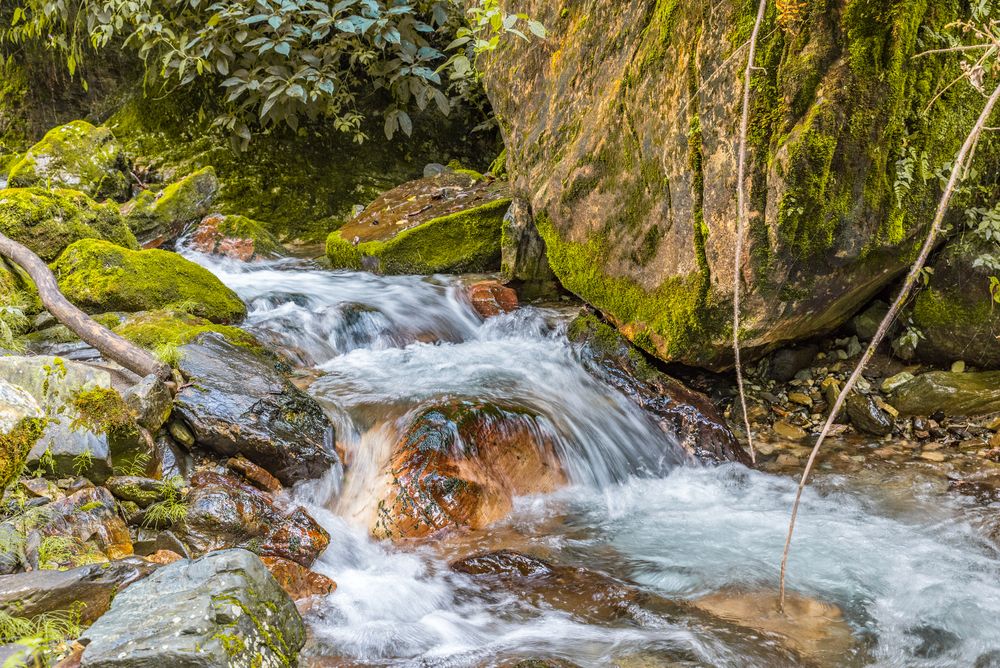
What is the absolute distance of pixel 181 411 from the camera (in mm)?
3703

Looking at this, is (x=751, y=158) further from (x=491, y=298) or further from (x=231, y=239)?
(x=231, y=239)

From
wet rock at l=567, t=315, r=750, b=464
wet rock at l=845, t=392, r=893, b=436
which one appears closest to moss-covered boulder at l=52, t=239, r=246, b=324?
wet rock at l=567, t=315, r=750, b=464

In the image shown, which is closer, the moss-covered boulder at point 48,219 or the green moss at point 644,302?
the green moss at point 644,302

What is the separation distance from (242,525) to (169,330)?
166 cm

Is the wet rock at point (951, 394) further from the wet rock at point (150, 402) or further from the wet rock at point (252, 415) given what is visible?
the wet rock at point (150, 402)

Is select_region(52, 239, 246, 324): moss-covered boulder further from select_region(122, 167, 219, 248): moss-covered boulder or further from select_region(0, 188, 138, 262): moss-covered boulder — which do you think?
select_region(122, 167, 219, 248): moss-covered boulder

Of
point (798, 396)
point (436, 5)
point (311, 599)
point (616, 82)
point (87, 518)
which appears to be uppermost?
point (436, 5)

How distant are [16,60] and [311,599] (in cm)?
1074

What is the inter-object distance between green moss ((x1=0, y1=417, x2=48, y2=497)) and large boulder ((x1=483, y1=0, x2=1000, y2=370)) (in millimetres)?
3486

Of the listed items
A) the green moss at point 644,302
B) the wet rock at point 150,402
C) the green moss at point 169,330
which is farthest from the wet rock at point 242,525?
the green moss at point 644,302

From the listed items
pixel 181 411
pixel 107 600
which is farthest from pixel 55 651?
pixel 181 411

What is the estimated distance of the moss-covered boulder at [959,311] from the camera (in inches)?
176

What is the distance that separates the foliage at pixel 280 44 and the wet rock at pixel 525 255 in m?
2.98

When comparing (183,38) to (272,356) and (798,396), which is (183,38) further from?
(798,396)
